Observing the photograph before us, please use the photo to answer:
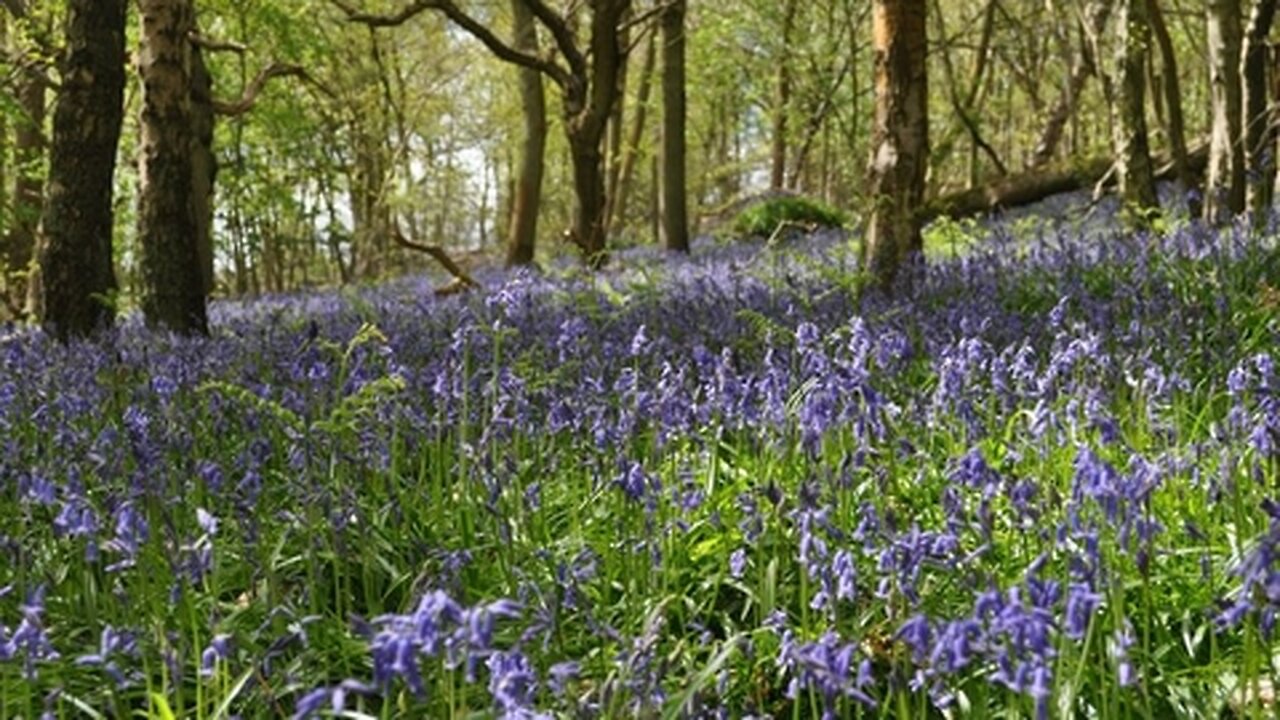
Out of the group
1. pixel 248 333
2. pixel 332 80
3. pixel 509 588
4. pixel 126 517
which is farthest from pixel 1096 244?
pixel 332 80

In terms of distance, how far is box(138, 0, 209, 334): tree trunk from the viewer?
7809mm

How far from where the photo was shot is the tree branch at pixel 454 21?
11.9 meters

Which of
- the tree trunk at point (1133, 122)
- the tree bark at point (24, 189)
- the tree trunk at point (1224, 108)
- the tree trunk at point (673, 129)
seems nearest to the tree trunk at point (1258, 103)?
the tree trunk at point (1224, 108)

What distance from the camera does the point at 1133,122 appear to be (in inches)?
344

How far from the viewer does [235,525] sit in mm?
3199

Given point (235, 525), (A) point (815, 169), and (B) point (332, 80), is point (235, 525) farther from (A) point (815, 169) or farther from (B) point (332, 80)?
(A) point (815, 169)

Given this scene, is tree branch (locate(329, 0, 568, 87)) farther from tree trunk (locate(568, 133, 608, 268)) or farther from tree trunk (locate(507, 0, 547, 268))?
tree trunk (locate(507, 0, 547, 268))

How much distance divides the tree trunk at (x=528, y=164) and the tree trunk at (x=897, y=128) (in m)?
10.5

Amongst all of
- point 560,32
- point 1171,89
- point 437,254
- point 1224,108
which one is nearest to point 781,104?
point 560,32

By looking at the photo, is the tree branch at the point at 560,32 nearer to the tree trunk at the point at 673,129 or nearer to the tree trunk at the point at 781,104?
the tree trunk at the point at 673,129

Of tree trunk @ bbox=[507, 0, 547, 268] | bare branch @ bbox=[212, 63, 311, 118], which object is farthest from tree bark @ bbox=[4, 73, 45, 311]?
tree trunk @ bbox=[507, 0, 547, 268]

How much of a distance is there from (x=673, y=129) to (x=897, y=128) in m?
10.3

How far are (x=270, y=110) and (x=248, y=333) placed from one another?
1263 centimetres

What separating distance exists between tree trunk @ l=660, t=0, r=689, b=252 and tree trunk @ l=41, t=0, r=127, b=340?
1008 cm
